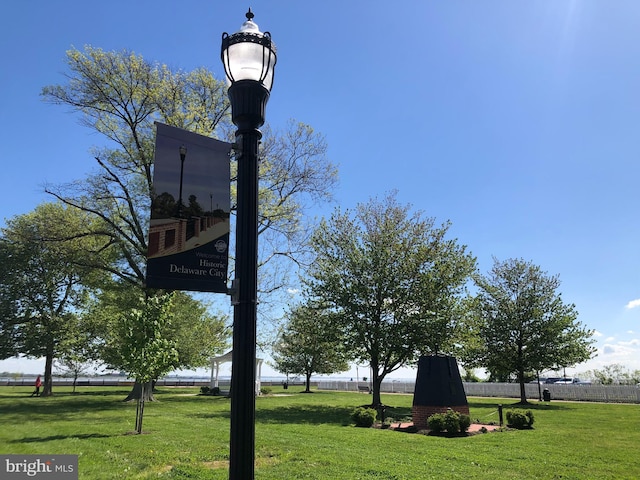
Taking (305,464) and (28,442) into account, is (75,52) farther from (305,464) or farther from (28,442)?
(305,464)

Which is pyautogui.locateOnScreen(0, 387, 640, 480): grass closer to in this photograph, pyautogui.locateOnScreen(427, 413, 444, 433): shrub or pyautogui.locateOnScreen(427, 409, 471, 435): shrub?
pyautogui.locateOnScreen(427, 409, 471, 435): shrub

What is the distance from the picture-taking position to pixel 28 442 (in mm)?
10711

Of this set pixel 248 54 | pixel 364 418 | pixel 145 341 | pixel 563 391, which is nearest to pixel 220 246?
pixel 248 54

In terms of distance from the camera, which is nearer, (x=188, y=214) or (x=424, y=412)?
(x=188, y=214)

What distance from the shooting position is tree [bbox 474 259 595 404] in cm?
3030

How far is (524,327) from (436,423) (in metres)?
20.2

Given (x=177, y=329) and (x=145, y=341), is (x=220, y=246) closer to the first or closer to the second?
(x=145, y=341)

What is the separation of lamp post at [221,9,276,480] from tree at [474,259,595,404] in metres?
29.2

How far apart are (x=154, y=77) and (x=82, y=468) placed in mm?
20326

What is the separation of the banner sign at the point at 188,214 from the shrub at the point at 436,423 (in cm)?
1256

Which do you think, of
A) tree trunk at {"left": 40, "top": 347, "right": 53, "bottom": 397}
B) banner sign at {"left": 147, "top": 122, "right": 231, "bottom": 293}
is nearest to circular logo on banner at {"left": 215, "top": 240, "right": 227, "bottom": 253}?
banner sign at {"left": 147, "top": 122, "right": 231, "bottom": 293}

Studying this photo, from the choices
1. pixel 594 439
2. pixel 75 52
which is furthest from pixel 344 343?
pixel 75 52

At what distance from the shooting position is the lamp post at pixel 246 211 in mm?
2895

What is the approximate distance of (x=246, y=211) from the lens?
324 cm
